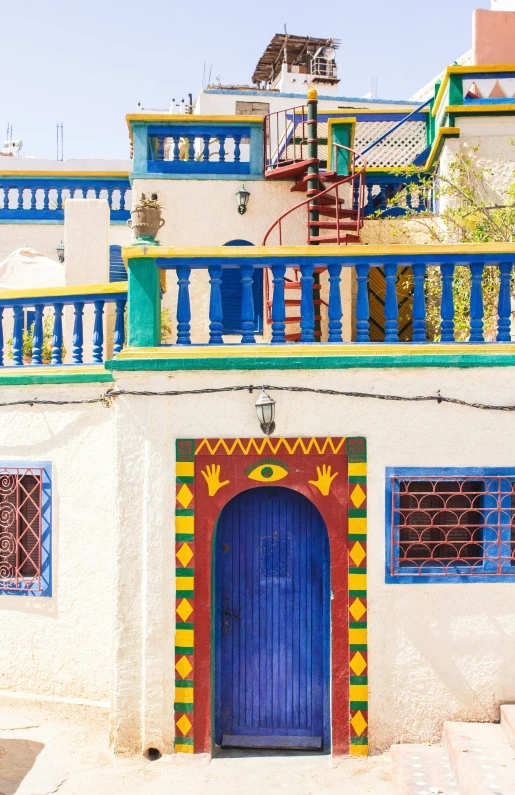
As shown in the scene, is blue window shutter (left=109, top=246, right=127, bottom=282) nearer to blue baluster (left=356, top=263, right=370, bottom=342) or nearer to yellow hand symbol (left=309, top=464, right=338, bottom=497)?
blue baluster (left=356, top=263, right=370, bottom=342)

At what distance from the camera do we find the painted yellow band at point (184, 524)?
620 centimetres

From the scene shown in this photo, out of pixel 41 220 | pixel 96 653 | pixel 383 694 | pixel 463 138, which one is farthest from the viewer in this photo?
pixel 41 220

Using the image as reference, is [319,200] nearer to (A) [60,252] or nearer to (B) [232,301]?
(B) [232,301]

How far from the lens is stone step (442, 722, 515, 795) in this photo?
5.12 metres

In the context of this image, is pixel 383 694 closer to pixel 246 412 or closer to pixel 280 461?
pixel 280 461

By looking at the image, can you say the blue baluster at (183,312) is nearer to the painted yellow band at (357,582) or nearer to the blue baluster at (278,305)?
the blue baluster at (278,305)

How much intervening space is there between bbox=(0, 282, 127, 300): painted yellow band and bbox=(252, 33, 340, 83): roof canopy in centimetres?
2145

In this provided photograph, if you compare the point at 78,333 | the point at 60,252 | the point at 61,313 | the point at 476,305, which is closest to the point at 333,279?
the point at 476,305

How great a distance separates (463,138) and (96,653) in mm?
7520

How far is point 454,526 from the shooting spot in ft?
19.9

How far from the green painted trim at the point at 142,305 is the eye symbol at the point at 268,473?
1.34m

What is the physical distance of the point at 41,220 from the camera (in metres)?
12.7

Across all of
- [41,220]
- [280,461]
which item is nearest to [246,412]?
[280,461]

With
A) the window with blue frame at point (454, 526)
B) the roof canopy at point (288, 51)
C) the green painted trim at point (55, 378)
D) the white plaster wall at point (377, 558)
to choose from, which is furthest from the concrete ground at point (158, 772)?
the roof canopy at point (288, 51)
